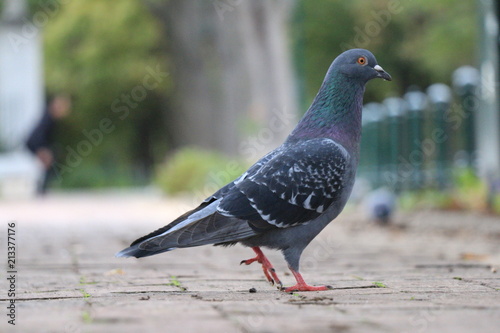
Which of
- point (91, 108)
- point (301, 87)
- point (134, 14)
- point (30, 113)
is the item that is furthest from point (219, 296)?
point (91, 108)

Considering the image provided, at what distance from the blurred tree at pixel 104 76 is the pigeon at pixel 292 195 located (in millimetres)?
24953

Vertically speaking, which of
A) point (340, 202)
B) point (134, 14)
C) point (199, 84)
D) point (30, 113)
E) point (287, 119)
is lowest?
point (340, 202)

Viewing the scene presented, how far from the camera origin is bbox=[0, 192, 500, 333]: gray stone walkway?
10.6 ft

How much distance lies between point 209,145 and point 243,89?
1911 millimetres

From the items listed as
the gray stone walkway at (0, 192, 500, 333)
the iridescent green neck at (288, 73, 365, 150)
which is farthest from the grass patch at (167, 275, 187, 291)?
the iridescent green neck at (288, 73, 365, 150)

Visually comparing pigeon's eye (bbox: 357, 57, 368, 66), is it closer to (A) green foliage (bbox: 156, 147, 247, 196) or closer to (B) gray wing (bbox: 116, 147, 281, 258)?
(B) gray wing (bbox: 116, 147, 281, 258)

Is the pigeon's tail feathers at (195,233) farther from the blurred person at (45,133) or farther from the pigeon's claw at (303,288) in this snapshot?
the blurred person at (45,133)

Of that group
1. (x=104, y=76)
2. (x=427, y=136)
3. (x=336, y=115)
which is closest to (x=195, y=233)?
(x=336, y=115)

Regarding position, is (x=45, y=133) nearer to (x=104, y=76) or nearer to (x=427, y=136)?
(x=427, y=136)

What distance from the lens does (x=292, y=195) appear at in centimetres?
457

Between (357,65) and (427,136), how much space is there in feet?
29.2

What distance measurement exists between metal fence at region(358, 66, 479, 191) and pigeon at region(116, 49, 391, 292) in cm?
769

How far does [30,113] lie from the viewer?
72.7 ft

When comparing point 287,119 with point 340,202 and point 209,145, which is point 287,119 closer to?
point 209,145
